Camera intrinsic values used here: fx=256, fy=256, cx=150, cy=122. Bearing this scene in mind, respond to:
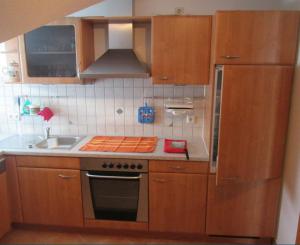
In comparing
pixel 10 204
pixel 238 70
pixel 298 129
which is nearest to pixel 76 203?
pixel 10 204

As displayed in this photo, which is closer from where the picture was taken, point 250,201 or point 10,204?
point 250,201

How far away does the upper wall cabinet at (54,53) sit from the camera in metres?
2.33

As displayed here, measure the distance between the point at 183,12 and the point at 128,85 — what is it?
0.89 metres

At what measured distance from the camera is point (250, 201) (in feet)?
7.11

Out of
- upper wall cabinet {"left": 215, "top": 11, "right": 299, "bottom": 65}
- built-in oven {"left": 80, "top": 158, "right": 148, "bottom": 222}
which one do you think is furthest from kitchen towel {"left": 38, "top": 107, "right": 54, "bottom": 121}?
upper wall cabinet {"left": 215, "top": 11, "right": 299, "bottom": 65}

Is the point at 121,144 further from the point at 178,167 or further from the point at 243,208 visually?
the point at 243,208

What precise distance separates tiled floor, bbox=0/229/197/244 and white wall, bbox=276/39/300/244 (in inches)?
35.8

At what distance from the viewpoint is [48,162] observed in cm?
229

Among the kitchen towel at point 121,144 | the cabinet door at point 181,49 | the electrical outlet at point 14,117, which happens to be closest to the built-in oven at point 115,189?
the kitchen towel at point 121,144

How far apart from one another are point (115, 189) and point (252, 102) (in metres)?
1.36

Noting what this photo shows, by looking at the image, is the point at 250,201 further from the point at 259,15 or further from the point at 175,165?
the point at 259,15

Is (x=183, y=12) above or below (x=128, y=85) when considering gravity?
above

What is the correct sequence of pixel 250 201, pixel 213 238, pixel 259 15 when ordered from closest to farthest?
pixel 259 15, pixel 250 201, pixel 213 238

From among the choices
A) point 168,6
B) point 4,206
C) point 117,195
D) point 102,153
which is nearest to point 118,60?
point 168,6
